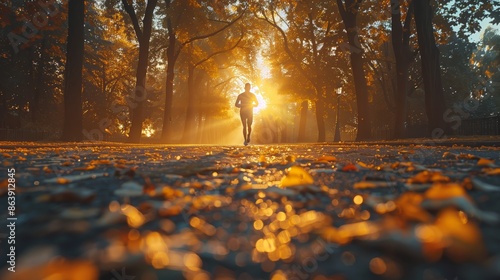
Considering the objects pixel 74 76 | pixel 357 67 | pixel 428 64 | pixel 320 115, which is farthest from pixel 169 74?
pixel 428 64

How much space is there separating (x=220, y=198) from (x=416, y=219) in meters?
0.84

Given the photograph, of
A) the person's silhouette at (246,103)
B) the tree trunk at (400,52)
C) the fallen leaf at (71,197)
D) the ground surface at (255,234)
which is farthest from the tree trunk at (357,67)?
the fallen leaf at (71,197)

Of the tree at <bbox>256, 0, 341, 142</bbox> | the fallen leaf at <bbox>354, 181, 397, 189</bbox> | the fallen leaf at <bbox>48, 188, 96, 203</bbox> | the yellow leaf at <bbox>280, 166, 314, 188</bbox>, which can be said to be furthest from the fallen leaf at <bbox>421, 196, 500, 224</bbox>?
the tree at <bbox>256, 0, 341, 142</bbox>

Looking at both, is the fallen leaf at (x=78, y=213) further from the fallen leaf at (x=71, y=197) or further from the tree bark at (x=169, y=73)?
the tree bark at (x=169, y=73)

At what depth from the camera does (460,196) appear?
1391 millimetres

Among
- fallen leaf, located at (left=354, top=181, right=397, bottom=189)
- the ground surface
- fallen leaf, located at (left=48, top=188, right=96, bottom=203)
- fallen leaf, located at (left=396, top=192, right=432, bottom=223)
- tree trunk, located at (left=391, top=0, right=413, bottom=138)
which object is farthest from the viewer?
tree trunk, located at (left=391, top=0, right=413, bottom=138)

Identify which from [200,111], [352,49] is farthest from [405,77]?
[200,111]

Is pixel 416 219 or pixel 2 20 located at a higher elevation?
pixel 2 20

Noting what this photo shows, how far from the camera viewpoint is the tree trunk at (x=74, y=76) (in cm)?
1299

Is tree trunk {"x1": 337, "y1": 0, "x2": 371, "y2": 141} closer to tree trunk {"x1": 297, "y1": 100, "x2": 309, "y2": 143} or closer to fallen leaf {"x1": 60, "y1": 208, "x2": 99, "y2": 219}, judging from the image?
fallen leaf {"x1": 60, "y1": 208, "x2": 99, "y2": 219}

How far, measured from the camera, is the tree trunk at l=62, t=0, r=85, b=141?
1299 cm

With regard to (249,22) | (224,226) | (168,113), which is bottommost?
(224,226)

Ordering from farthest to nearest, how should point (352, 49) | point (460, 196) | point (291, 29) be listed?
point (291, 29), point (352, 49), point (460, 196)

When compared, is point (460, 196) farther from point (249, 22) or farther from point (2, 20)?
point (249, 22)
